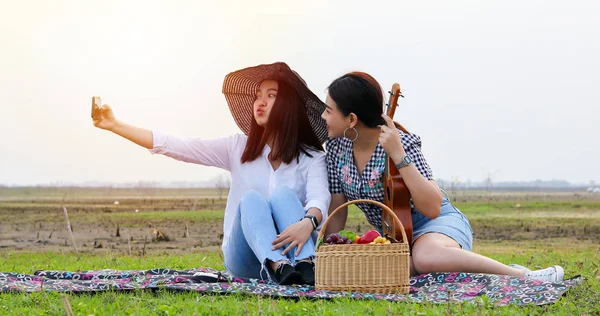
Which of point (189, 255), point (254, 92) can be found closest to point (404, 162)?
point (254, 92)

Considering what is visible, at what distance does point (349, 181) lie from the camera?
554cm

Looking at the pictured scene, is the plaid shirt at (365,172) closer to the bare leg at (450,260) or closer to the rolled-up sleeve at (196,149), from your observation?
the bare leg at (450,260)

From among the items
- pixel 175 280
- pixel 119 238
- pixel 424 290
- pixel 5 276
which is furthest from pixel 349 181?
pixel 119 238

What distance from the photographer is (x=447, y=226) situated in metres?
5.48

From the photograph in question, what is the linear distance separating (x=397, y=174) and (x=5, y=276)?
113 inches

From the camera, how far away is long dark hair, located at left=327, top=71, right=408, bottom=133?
17.5 feet

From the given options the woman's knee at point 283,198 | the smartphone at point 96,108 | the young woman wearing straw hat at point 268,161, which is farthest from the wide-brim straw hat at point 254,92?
the smartphone at point 96,108

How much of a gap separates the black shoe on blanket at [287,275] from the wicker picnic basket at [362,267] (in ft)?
0.72

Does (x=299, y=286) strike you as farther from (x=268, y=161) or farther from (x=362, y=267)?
(x=268, y=161)

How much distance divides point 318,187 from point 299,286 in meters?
0.80

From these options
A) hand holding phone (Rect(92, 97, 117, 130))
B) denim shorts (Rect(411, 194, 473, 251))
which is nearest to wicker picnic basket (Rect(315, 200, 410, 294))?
denim shorts (Rect(411, 194, 473, 251))

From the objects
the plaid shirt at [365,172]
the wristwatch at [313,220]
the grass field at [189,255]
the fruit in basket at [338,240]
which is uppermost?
the plaid shirt at [365,172]

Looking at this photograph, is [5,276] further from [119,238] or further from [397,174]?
[119,238]

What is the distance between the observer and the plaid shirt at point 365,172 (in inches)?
214
